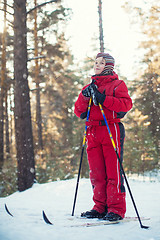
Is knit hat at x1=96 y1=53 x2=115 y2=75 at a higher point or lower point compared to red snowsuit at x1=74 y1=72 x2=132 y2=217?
higher

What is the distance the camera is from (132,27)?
41.7 feet

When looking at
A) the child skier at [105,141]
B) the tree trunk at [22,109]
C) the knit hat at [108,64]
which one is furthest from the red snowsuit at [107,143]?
the tree trunk at [22,109]

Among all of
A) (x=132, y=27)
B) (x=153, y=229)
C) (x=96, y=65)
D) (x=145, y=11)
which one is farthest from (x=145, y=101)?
(x=153, y=229)

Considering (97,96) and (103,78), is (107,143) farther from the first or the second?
(103,78)

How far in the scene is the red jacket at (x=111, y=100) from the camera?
3.27m

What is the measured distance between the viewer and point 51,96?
17953 millimetres

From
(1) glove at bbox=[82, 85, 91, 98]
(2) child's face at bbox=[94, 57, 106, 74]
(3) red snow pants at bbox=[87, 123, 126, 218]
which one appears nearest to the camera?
(3) red snow pants at bbox=[87, 123, 126, 218]

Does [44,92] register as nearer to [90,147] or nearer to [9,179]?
[9,179]

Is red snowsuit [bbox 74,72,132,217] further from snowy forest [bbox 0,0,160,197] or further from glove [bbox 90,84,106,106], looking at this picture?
snowy forest [bbox 0,0,160,197]

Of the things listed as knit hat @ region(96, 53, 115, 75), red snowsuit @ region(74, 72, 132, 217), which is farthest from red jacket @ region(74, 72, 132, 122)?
knit hat @ region(96, 53, 115, 75)

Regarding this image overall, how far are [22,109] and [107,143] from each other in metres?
4.23

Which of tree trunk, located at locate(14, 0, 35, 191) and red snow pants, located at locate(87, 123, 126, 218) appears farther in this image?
tree trunk, located at locate(14, 0, 35, 191)

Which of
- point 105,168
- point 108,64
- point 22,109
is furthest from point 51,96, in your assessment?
point 105,168

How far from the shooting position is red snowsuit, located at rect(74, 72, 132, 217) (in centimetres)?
326
